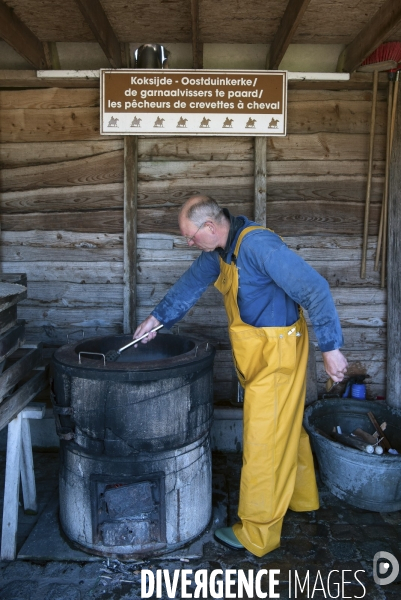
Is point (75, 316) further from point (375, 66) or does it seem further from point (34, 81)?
point (375, 66)

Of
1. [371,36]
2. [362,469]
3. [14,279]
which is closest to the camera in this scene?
[14,279]

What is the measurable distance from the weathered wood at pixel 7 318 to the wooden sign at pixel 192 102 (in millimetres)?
1692

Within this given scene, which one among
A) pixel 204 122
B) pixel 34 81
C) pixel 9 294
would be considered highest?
pixel 34 81

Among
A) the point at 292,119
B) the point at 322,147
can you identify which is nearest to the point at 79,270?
the point at 292,119

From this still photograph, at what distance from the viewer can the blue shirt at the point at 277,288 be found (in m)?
2.62

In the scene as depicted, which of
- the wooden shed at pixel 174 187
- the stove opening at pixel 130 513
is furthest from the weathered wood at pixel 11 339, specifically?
the wooden shed at pixel 174 187

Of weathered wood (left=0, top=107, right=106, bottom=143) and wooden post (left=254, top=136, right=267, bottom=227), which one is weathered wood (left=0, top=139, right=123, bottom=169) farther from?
wooden post (left=254, top=136, right=267, bottom=227)

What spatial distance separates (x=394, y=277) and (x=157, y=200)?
6.46 feet

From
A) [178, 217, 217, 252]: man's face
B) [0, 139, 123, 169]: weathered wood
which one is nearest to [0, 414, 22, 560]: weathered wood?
[178, 217, 217, 252]: man's face

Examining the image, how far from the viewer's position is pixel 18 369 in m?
2.81

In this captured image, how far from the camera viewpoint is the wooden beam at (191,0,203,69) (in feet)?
10.0

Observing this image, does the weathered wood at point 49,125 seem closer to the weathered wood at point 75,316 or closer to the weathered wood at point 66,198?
the weathered wood at point 66,198

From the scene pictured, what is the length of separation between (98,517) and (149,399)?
772 millimetres

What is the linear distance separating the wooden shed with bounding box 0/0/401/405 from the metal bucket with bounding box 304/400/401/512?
0.39 m
